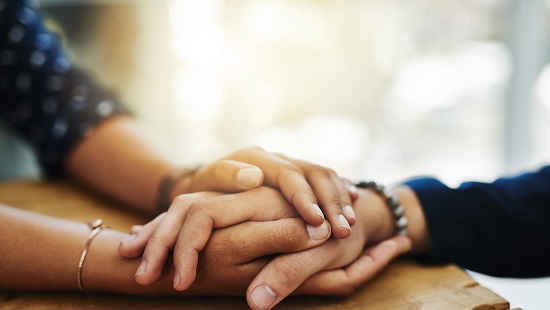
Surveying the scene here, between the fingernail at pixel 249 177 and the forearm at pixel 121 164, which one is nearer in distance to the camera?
the fingernail at pixel 249 177

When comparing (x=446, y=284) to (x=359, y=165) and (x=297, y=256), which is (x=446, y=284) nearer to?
(x=297, y=256)

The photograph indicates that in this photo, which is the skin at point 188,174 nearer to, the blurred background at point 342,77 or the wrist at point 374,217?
the wrist at point 374,217

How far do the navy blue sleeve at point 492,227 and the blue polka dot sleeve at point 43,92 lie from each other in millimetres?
638

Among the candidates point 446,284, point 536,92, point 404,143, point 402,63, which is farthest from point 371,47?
point 446,284

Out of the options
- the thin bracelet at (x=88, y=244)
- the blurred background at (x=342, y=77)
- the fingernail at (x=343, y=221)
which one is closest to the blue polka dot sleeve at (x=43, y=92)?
the thin bracelet at (x=88, y=244)

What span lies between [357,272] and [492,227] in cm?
24

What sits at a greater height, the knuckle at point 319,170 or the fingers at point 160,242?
the knuckle at point 319,170

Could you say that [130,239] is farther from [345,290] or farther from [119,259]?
[345,290]

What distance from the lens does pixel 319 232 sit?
496 mm

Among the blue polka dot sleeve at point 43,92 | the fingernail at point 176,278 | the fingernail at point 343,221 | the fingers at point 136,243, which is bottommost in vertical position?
the fingernail at point 176,278

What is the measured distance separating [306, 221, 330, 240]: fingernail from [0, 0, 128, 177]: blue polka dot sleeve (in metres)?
0.56

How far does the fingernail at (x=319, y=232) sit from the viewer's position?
50 cm

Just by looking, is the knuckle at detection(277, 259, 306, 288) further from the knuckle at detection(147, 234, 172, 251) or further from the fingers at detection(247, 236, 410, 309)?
the knuckle at detection(147, 234, 172, 251)

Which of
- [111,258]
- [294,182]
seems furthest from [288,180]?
[111,258]
